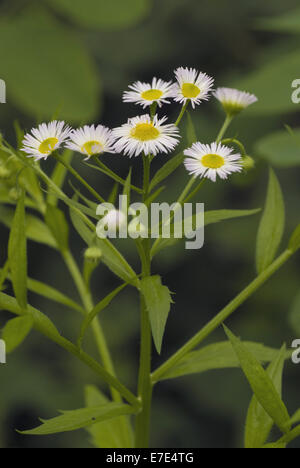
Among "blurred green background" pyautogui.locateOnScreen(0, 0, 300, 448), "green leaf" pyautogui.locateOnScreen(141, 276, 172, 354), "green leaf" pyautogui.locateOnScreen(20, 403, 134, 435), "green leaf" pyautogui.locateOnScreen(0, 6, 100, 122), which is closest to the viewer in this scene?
"green leaf" pyautogui.locateOnScreen(141, 276, 172, 354)

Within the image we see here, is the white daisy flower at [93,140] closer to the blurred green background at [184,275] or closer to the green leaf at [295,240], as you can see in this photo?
the green leaf at [295,240]

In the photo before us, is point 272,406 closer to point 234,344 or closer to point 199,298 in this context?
point 234,344

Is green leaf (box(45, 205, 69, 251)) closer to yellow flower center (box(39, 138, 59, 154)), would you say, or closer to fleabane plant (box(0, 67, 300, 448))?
fleabane plant (box(0, 67, 300, 448))

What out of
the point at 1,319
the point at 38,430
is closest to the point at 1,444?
the point at 1,319

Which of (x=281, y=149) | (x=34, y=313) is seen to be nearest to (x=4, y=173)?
(x=34, y=313)

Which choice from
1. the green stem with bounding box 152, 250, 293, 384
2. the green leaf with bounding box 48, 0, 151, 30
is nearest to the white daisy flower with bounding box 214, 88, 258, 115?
the green stem with bounding box 152, 250, 293, 384
